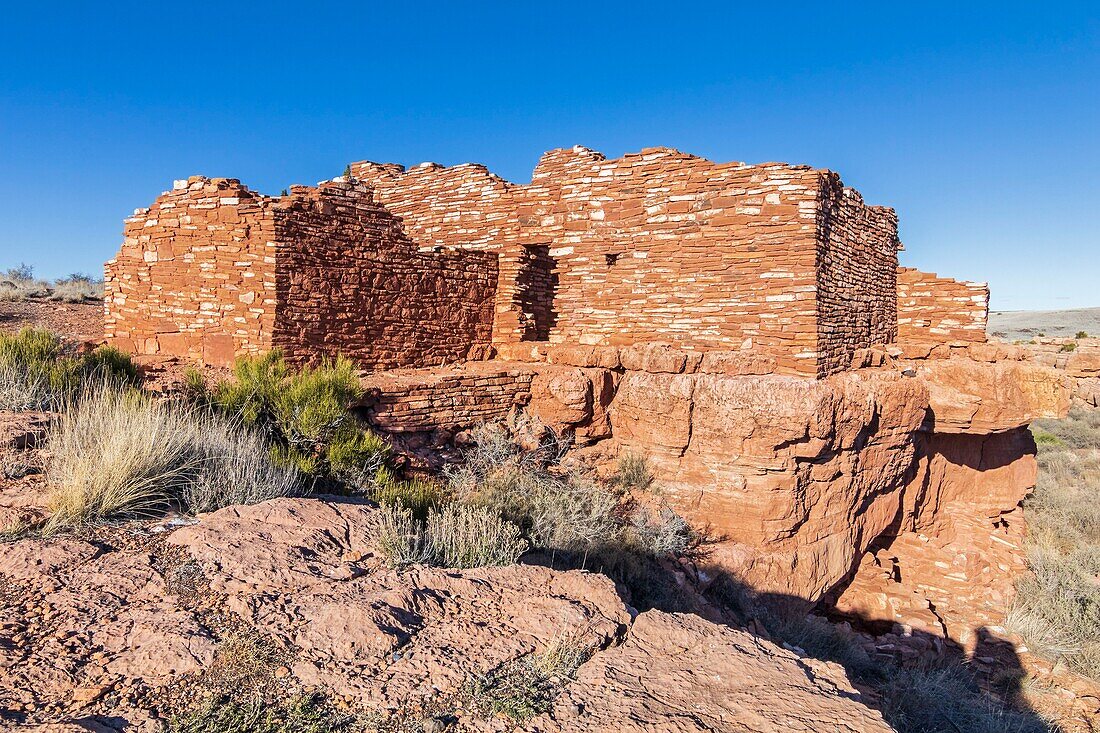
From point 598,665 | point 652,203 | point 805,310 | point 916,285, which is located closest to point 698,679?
point 598,665

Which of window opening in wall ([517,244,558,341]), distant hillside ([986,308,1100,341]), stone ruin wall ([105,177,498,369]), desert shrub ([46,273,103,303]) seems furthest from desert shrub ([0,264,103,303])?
distant hillside ([986,308,1100,341])

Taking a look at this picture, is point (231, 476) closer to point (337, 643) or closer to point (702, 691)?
point (337, 643)

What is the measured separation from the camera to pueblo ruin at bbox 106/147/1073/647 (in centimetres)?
704

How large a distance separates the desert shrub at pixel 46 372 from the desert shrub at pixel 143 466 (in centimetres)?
59

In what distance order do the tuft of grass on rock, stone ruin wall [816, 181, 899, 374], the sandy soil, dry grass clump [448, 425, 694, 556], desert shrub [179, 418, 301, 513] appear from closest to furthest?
desert shrub [179, 418, 301, 513] < dry grass clump [448, 425, 694, 556] < stone ruin wall [816, 181, 899, 374] < the tuft of grass on rock < the sandy soil

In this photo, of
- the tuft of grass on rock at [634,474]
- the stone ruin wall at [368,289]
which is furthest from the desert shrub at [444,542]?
the stone ruin wall at [368,289]

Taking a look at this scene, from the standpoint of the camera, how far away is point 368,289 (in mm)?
8031

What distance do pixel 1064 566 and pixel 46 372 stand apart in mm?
12927

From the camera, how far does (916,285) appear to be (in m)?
9.01

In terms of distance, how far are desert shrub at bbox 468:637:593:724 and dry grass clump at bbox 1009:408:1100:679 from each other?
25.2 ft

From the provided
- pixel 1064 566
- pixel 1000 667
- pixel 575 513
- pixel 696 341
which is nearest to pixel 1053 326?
pixel 1064 566

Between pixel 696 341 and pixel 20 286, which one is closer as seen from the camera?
pixel 696 341

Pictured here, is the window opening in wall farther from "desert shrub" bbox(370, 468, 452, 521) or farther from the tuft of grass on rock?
"desert shrub" bbox(370, 468, 452, 521)

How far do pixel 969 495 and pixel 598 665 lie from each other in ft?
30.8
